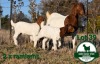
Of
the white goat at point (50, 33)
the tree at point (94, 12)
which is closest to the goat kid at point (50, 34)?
the white goat at point (50, 33)

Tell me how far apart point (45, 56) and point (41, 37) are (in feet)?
9.87

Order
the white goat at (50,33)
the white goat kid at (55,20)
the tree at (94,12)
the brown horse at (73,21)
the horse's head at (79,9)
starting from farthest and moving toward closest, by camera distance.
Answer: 1. the tree at (94,12)
2. the white goat kid at (55,20)
3. the horse's head at (79,9)
4. the brown horse at (73,21)
5. the white goat at (50,33)

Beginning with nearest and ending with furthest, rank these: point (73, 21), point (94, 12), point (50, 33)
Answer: point (50, 33), point (73, 21), point (94, 12)

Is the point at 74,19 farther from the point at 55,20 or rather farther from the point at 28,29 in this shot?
the point at 28,29

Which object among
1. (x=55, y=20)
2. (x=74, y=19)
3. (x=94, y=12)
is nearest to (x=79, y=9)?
(x=74, y=19)

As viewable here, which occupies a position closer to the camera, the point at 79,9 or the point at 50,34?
the point at 50,34

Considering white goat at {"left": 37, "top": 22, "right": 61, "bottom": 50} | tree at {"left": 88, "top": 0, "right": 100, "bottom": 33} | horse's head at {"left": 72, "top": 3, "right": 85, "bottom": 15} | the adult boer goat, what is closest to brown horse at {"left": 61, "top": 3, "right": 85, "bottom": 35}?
horse's head at {"left": 72, "top": 3, "right": 85, "bottom": 15}

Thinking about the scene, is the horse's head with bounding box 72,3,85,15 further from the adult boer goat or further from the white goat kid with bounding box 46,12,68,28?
the adult boer goat

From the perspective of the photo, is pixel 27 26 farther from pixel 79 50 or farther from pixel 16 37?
pixel 79 50

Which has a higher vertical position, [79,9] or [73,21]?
[79,9]

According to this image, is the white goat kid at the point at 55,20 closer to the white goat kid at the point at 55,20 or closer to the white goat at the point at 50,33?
the white goat kid at the point at 55,20

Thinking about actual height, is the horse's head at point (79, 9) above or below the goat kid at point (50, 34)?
above

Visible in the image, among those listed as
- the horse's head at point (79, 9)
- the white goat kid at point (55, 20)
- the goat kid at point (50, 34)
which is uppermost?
the horse's head at point (79, 9)

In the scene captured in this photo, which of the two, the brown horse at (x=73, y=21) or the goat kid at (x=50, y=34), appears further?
the brown horse at (x=73, y=21)
